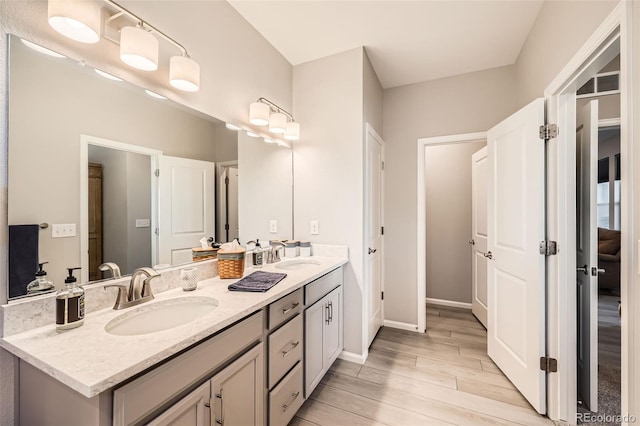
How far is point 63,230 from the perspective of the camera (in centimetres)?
105

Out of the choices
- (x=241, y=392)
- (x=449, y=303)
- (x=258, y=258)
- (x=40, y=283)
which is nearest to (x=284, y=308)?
(x=241, y=392)

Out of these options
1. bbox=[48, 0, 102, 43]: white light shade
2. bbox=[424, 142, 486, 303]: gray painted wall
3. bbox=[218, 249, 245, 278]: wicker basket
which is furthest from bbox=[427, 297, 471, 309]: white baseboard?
bbox=[48, 0, 102, 43]: white light shade

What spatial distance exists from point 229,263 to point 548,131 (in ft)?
7.27

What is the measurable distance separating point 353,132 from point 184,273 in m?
1.74

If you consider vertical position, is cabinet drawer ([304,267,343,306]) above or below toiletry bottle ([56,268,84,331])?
below

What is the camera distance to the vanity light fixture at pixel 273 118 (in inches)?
79.8

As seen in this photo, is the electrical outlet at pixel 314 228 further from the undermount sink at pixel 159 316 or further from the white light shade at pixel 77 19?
the white light shade at pixel 77 19

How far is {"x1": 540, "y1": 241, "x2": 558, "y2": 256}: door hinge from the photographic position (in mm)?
1664

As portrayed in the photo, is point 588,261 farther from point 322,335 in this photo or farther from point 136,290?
point 136,290

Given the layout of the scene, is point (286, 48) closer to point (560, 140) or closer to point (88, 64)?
point (88, 64)

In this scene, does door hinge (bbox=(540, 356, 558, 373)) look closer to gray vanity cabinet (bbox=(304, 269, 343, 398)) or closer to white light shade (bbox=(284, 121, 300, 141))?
gray vanity cabinet (bbox=(304, 269, 343, 398))

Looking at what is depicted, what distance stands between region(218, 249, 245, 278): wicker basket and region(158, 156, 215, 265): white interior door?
0.18m

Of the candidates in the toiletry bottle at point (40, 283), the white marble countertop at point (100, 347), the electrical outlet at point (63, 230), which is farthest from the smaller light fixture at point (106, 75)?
the white marble countertop at point (100, 347)

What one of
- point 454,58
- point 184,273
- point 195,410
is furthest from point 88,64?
point 454,58
